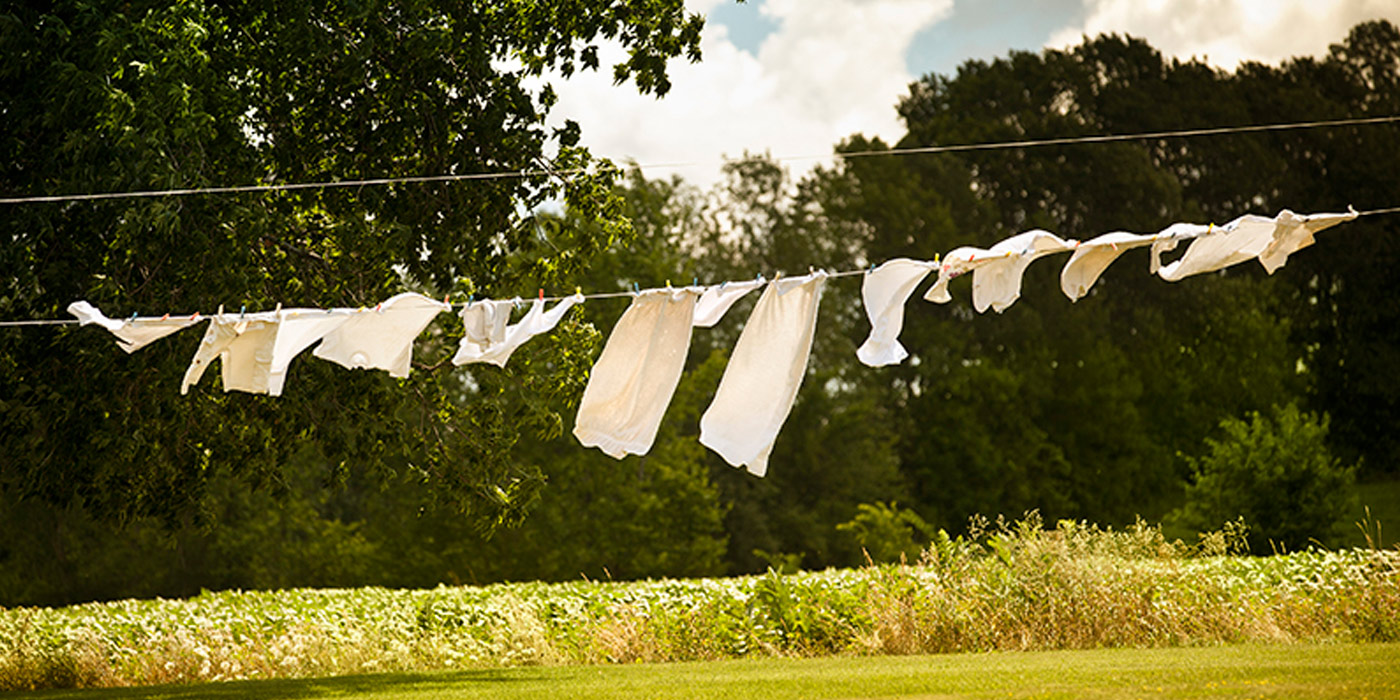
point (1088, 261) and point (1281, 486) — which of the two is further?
point (1281, 486)

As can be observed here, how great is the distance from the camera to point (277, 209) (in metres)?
12.3

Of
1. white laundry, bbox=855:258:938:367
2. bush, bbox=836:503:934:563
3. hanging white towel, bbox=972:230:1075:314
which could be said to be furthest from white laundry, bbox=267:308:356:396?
bush, bbox=836:503:934:563

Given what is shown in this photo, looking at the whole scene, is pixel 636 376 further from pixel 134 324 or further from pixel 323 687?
pixel 323 687

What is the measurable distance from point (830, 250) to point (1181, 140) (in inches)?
418

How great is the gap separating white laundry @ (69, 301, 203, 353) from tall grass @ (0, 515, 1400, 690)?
18.9 feet

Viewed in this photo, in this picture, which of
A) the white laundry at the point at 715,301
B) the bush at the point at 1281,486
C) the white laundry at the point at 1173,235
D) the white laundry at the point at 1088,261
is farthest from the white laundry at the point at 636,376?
the bush at the point at 1281,486

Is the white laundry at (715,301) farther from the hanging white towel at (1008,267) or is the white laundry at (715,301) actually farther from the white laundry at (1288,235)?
the white laundry at (1288,235)

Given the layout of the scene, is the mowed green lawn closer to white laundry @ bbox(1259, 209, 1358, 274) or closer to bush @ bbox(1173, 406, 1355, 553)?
white laundry @ bbox(1259, 209, 1358, 274)

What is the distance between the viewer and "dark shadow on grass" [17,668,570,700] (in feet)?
33.7

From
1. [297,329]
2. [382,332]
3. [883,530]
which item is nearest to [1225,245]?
[382,332]

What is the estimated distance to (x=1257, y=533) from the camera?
20.9 meters

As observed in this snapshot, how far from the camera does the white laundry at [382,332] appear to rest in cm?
844

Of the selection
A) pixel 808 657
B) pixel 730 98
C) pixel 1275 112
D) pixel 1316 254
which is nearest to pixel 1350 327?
pixel 1316 254

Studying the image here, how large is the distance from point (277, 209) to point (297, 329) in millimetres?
4250
